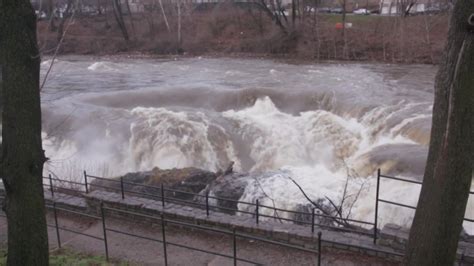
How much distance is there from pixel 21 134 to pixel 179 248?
11.7 ft

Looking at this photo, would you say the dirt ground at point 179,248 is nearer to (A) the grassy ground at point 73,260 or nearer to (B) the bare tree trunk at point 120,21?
(A) the grassy ground at point 73,260

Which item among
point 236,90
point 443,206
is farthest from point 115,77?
point 443,206

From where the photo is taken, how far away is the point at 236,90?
901 inches

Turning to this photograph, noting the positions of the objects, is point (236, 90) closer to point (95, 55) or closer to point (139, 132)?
point (139, 132)

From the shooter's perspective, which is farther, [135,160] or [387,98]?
[387,98]

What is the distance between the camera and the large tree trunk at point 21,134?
5098 millimetres

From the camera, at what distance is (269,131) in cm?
1820

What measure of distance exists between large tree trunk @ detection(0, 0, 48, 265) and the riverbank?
87.9 ft

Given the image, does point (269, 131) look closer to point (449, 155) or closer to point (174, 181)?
point (174, 181)

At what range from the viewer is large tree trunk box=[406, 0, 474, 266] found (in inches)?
168

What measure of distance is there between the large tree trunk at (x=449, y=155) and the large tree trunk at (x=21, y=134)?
4.32 metres

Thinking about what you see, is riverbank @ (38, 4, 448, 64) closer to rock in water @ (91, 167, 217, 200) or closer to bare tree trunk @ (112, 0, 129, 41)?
bare tree trunk @ (112, 0, 129, 41)

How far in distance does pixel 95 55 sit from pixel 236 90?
24.9m

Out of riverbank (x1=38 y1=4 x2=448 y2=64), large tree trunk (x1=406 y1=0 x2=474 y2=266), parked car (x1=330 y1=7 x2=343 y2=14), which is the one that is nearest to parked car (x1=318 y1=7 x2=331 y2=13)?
parked car (x1=330 y1=7 x2=343 y2=14)
